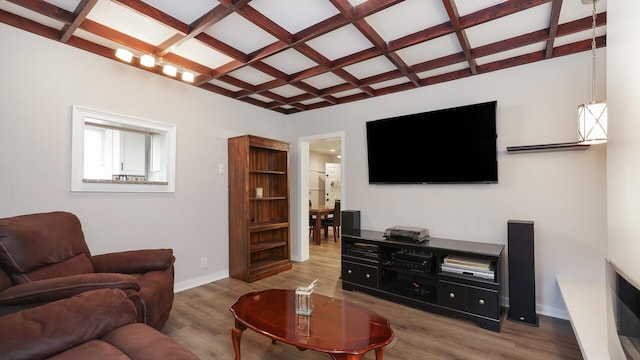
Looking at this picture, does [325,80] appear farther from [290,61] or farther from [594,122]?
[594,122]

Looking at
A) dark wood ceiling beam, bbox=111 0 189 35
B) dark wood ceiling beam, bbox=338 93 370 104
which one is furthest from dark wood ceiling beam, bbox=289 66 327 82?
dark wood ceiling beam, bbox=111 0 189 35

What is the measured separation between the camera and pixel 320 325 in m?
1.69

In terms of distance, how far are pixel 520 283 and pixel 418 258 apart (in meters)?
0.88

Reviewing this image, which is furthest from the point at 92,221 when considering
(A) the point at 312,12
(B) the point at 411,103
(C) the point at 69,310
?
(B) the point at 411,103

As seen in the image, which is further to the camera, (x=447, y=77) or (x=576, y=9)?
(x=447, y=77)

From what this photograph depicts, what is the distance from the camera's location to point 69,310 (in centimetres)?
131

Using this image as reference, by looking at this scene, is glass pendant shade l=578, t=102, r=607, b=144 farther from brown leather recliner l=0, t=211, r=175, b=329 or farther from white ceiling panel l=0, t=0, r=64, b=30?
white ceiling panel l=0, t=0, r=64, b=30

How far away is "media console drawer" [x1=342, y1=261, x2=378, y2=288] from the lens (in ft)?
10.3

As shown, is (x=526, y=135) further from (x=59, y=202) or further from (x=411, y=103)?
(x=59, y=202)

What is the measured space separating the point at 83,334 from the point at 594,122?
332cm

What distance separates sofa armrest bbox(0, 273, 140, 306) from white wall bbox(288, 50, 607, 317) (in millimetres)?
3027

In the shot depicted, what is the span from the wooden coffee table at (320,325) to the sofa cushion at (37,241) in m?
1.33

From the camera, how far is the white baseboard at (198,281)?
10.7 feet

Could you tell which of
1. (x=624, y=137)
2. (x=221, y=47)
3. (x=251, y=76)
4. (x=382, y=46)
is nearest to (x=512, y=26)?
(x=382, y=46)
